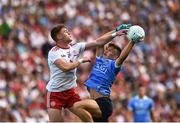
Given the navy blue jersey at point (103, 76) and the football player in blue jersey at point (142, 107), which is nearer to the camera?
the navy blue jersey at point (103, 76)

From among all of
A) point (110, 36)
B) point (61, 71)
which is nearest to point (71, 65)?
point (61, 71)

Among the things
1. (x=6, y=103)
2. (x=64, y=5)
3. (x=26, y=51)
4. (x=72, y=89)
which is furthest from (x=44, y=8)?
(x=72, y=89)

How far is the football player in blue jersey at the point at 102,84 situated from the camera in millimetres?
13844

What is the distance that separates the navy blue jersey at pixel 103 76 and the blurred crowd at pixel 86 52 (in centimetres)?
634

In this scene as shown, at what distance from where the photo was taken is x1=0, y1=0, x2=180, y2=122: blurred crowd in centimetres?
2109

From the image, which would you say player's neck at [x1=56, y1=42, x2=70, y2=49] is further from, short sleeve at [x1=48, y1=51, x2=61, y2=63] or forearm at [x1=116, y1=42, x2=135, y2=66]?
forearm at [x1=116, y1=42, x2=135, y2=66]

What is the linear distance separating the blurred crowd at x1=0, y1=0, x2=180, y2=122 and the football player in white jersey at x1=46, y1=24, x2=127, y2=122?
600 centimetres

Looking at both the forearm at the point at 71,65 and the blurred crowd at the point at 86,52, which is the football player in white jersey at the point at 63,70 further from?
the blurred crowd at the point at 86,52

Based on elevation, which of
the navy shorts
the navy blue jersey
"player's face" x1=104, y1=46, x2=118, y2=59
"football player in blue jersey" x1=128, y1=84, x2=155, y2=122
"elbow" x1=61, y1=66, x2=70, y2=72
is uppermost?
"player's face" x1=104, y1=46, x2=118, y2=59

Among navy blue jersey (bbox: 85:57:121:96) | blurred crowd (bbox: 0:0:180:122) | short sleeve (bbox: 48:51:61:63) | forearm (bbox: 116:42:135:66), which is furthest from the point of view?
blurred crowd (bbox: 0:0:180:122)

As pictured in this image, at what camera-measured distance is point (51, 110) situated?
46.5 ft

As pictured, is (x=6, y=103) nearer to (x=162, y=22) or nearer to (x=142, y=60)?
(x=142, y=60)

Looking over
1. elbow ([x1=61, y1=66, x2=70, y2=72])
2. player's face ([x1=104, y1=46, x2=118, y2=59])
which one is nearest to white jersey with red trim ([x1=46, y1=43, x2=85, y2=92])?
elbow ([x1=61, y1=66, x2=70, y2=72])

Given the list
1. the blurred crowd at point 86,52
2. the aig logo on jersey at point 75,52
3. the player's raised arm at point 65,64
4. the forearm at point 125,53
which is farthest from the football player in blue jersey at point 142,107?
the player's raised arm at point 65,64
